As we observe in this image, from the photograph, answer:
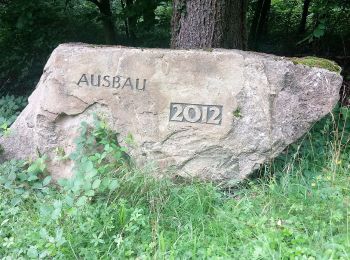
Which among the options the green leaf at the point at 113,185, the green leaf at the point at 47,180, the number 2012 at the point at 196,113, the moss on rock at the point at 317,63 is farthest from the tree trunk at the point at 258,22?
the green leaf at the point at 113,185

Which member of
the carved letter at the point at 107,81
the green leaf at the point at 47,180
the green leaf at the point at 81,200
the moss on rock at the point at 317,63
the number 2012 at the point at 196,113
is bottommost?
the green leaf at the point at 47,180

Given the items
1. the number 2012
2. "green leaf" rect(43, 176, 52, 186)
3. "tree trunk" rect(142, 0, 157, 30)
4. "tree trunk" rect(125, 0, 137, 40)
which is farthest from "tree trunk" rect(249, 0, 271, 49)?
"green leaf" rect(43, 176, 52, 186)

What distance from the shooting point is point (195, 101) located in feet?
11.6

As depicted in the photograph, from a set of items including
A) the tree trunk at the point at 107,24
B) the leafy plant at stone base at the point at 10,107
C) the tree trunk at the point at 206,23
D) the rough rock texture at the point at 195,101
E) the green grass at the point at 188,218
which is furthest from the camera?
the tree trunk at the point at 107,24

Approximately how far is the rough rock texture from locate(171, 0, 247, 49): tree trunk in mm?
982

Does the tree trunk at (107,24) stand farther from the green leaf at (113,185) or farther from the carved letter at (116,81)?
the green leaf at (113,185)

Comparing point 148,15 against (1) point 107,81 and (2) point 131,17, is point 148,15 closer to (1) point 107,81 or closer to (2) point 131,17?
(2) point 131,17

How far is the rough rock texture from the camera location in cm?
346

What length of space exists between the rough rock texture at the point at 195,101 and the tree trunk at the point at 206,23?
38.7 inches

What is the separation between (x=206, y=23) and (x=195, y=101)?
1241 millimetres

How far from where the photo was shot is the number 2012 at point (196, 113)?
349cm

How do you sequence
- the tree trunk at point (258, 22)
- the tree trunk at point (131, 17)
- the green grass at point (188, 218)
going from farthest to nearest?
the tree trunk at point (258, 22) < the tree trunk at point (131, 17) < the green grass at point (188, 218)

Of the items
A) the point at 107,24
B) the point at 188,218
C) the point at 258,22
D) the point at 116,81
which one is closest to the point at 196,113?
the point at 116,81

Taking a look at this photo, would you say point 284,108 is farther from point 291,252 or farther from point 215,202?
point 291,252
